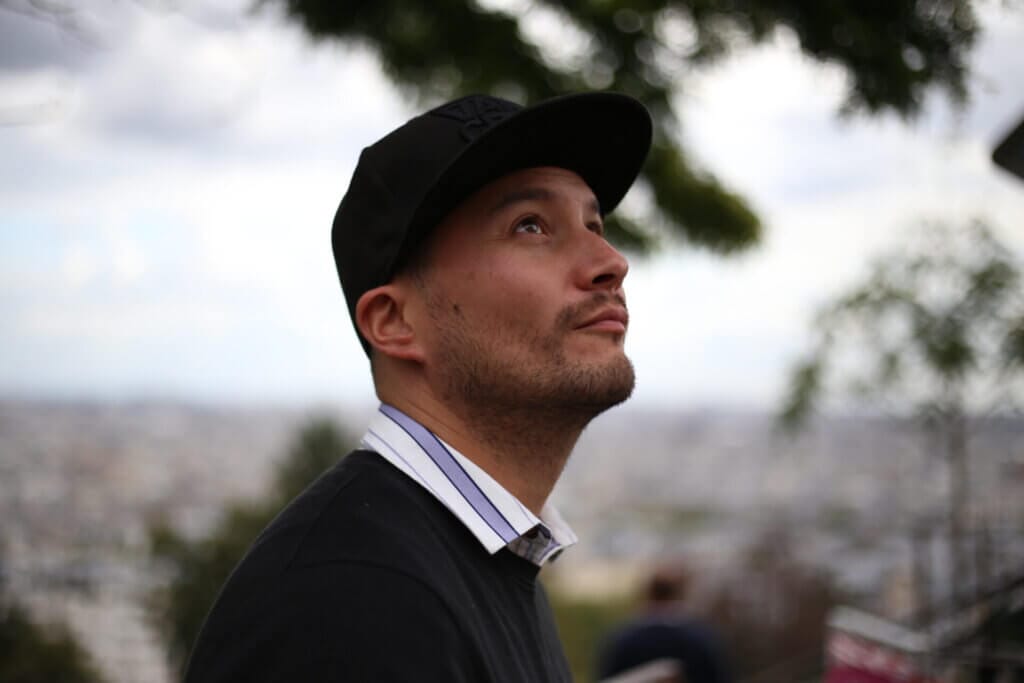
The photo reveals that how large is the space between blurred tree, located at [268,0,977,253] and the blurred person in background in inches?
62.0

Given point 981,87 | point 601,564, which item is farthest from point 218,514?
point 601,564

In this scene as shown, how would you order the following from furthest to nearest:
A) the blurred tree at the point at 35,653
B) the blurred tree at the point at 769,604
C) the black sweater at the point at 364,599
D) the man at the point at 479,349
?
the blurred tree at the point at 769,604 → the blurred tree at the point at 35,653 → the man at the point at 479,349 → the black sweater at the point at 364,599

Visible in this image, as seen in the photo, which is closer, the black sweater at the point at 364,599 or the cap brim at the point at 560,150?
the black sweater at the point at 364,599

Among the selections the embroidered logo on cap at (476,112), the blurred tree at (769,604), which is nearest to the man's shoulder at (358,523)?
the embroidered logo on cap at (476,112)

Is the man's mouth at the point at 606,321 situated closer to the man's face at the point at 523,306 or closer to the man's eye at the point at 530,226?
the man's face at the point at 523,306

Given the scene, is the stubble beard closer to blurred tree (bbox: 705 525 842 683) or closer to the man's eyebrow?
the man's eyebrow

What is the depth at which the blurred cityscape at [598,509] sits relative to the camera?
5620 millimetres

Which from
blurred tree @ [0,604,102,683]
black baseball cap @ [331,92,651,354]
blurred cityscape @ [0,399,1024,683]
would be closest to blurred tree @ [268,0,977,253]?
blurred cityscape @ [0,399,1024,683]

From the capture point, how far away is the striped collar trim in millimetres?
1170

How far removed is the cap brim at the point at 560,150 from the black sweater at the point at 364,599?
32 cm

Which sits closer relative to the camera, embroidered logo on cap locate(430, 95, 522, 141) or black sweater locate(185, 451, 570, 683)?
black sweater locate(185, 451, 570, 683)

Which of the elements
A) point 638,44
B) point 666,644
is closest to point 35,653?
point 666,644

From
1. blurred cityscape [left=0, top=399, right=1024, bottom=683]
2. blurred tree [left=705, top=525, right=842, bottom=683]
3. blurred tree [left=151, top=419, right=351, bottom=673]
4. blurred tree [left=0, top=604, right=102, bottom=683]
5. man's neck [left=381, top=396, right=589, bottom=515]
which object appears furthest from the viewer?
blurred tree [left=705, top=525, right=842, bottom=683]

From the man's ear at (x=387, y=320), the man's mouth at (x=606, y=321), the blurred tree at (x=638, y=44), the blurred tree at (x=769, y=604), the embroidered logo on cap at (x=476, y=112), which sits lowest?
the man's mouth at (x=606, y=321)
